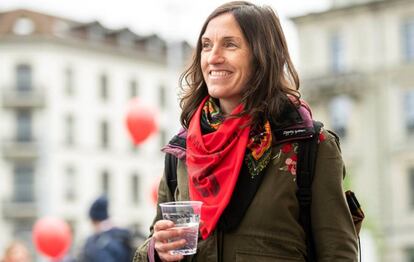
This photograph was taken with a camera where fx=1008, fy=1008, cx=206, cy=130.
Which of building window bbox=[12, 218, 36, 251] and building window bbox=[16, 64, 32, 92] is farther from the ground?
building window bbox=[16, 64, 32, 92]

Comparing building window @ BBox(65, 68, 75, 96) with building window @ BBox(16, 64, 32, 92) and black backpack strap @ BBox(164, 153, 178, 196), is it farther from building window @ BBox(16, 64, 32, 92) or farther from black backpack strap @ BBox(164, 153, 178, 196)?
black backpack strap @ BBox(164, 153, 178, 196)

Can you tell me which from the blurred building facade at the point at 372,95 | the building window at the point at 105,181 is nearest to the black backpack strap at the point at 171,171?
the blurred building facade at the point at 372,95

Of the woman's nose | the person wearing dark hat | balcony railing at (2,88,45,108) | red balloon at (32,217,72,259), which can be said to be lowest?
red balloon at (32,217,72,259)

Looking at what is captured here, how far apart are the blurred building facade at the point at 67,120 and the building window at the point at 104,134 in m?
0.06

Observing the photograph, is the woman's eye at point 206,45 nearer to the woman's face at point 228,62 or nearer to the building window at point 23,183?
the woman's face at point 228,62

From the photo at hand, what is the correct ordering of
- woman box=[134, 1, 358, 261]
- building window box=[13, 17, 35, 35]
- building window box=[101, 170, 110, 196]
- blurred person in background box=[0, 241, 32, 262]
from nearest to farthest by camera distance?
woman box=[134, 1, 358, 261] → blurred person in background box=[0, 241, 32, 262] → building window box=[13, 17, 35, 35] → building window box=[101, 170, 110, 196]

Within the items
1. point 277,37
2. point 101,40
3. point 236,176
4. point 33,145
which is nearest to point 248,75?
point 277,37

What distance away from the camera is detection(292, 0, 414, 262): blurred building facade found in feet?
145

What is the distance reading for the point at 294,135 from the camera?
2.89 metres

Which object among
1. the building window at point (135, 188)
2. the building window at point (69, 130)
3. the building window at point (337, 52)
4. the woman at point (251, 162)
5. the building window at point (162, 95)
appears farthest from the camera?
the building window at point (162, 95)

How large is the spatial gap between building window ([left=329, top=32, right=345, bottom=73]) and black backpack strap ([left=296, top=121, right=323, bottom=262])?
4385 centimetres

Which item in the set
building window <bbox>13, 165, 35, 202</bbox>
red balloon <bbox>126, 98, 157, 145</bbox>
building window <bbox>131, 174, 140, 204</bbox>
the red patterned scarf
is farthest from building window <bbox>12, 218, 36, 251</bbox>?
the red patterned scarf

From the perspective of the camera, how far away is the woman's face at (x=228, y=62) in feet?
9.71

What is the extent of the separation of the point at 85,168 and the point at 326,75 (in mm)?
14917
